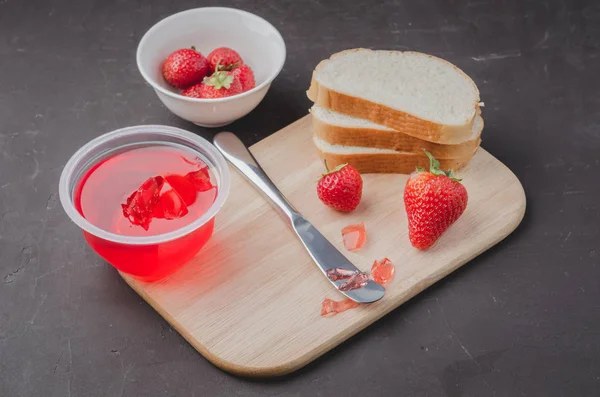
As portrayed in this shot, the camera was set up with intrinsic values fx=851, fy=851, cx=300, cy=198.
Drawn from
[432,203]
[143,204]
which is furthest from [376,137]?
[143,204]

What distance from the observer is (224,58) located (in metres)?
3.33

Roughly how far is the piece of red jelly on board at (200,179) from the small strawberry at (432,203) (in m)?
0.66

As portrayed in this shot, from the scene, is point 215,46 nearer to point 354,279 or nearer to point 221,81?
point 221,81

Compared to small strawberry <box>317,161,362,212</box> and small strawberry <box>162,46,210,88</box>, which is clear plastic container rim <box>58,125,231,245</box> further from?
small strawberry <box>162,46,210,88</box>

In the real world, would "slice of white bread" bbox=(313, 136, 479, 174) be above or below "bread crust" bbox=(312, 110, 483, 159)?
below

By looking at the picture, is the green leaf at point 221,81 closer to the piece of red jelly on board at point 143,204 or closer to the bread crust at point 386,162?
the bread crust at point 386,162

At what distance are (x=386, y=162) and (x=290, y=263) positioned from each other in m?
0.58

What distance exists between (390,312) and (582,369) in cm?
61

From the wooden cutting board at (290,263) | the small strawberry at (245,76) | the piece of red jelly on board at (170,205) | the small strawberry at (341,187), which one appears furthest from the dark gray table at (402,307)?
the small strawberry at (341,187)

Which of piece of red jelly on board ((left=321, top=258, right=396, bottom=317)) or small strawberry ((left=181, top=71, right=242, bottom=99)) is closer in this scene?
piece of red jelly on board ((left=321, top=258, right=396, bottom=317))

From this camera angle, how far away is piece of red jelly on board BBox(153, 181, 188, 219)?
2.67 metres

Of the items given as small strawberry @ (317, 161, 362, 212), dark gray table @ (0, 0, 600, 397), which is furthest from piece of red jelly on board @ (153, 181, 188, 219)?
small strawberry @ (317, 161, 362, 212)

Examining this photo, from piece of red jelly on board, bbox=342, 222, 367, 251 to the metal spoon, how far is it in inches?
2.7

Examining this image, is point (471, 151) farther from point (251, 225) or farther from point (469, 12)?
point (469, 12)
